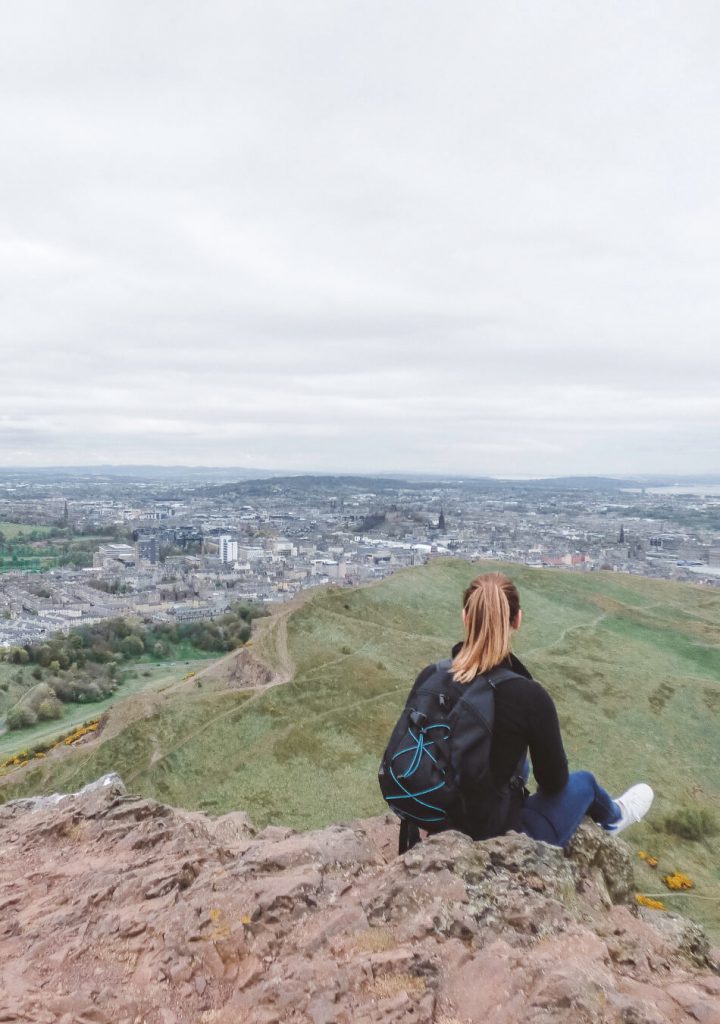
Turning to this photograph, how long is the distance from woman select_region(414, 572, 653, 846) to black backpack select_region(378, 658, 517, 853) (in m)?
0.05

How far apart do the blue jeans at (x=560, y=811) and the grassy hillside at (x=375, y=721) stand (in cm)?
932

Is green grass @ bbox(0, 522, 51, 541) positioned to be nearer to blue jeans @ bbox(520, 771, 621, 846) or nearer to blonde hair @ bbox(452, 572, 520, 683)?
blue jeans @ bbox(520, 771, 621, 846)

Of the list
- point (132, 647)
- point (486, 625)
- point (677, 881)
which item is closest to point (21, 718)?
point (132, 647)

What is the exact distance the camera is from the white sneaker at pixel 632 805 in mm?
5715

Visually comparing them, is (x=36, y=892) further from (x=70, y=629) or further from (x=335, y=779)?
(x=70, y=629)

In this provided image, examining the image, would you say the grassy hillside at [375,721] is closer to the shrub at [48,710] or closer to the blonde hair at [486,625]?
the blonde hair at [486,625]

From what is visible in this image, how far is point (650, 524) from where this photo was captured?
120m

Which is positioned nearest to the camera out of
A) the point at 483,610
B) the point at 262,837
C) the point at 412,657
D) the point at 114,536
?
the point at 483,610

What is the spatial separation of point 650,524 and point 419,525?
43.3m

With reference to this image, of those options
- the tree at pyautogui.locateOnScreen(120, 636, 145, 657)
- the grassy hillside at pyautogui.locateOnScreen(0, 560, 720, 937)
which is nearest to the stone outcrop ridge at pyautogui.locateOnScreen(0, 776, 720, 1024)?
the grassy hillside at pyautogui.locateOnScreen(0, 560, 720, 937)

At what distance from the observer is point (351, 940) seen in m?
4.27

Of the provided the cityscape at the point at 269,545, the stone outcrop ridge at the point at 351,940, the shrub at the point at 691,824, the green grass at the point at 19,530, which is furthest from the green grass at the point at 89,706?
the green grass at the point at 19,530

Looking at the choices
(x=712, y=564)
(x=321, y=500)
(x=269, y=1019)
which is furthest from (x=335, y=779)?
(x=321, y=500)

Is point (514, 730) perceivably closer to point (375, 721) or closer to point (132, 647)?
point (375, 721)
